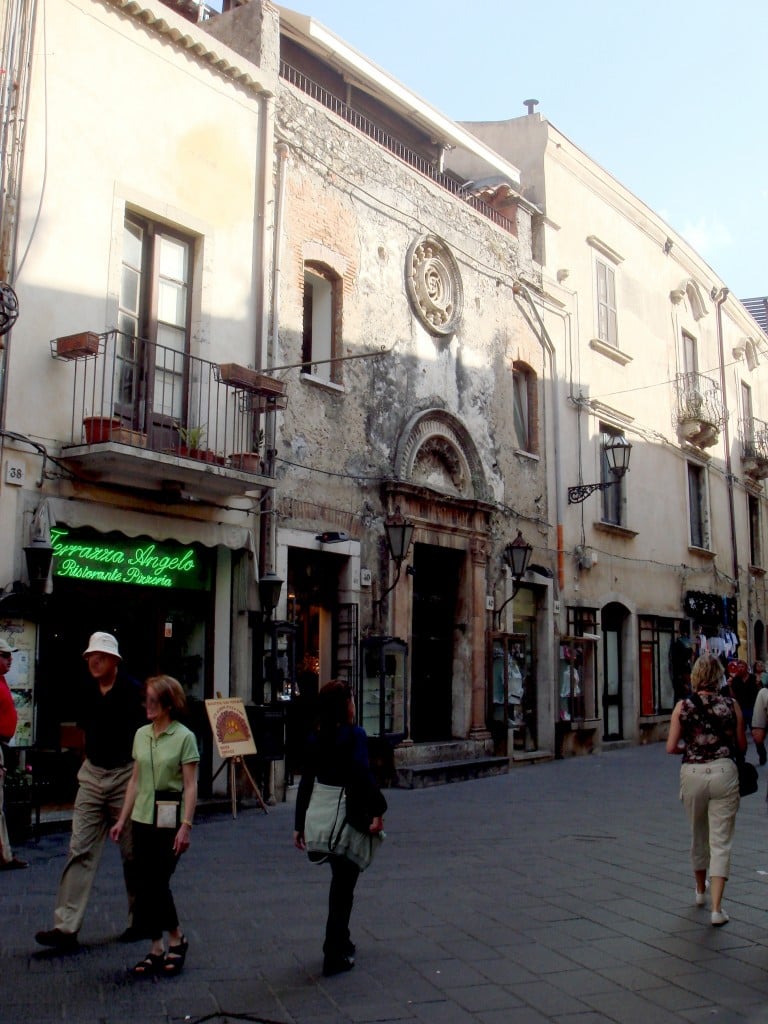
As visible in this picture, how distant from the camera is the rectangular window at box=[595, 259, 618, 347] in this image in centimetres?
2148

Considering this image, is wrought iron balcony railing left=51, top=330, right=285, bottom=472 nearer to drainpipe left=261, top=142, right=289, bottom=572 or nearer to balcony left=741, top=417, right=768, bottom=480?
drainpipe left=261, top=142, right=289, bottom=572

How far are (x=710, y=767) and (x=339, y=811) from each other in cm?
272

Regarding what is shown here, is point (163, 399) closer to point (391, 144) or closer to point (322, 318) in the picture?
point (322, 318)

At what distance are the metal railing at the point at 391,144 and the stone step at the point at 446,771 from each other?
28.4ft

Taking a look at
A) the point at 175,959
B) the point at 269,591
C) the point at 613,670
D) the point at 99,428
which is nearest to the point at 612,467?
the point at 613,670

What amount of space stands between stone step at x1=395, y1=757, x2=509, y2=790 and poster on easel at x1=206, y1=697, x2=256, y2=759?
3.19 m

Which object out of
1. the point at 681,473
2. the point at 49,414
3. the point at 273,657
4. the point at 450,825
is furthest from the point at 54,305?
the point at 681,473

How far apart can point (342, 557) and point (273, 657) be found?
227cm

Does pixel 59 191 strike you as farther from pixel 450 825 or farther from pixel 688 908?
pixel 688 908

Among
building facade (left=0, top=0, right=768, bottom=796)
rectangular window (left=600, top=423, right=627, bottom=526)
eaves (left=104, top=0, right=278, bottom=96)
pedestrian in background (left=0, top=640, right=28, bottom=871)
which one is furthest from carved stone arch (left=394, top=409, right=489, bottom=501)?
pedestrian in background (left=0, top=640, right=28, bottom=871)

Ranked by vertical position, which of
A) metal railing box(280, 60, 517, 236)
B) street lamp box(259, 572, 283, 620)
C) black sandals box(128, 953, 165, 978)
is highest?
metal railing box(280, 60, 517, 236)

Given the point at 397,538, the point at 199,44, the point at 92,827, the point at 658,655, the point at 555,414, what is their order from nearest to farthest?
the point at 92,827 → the point at 199,44 → the point at 397,538 → the point at 555,414 → the point at 658,655

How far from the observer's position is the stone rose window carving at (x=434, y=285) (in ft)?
52.0

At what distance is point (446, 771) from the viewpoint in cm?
1461
